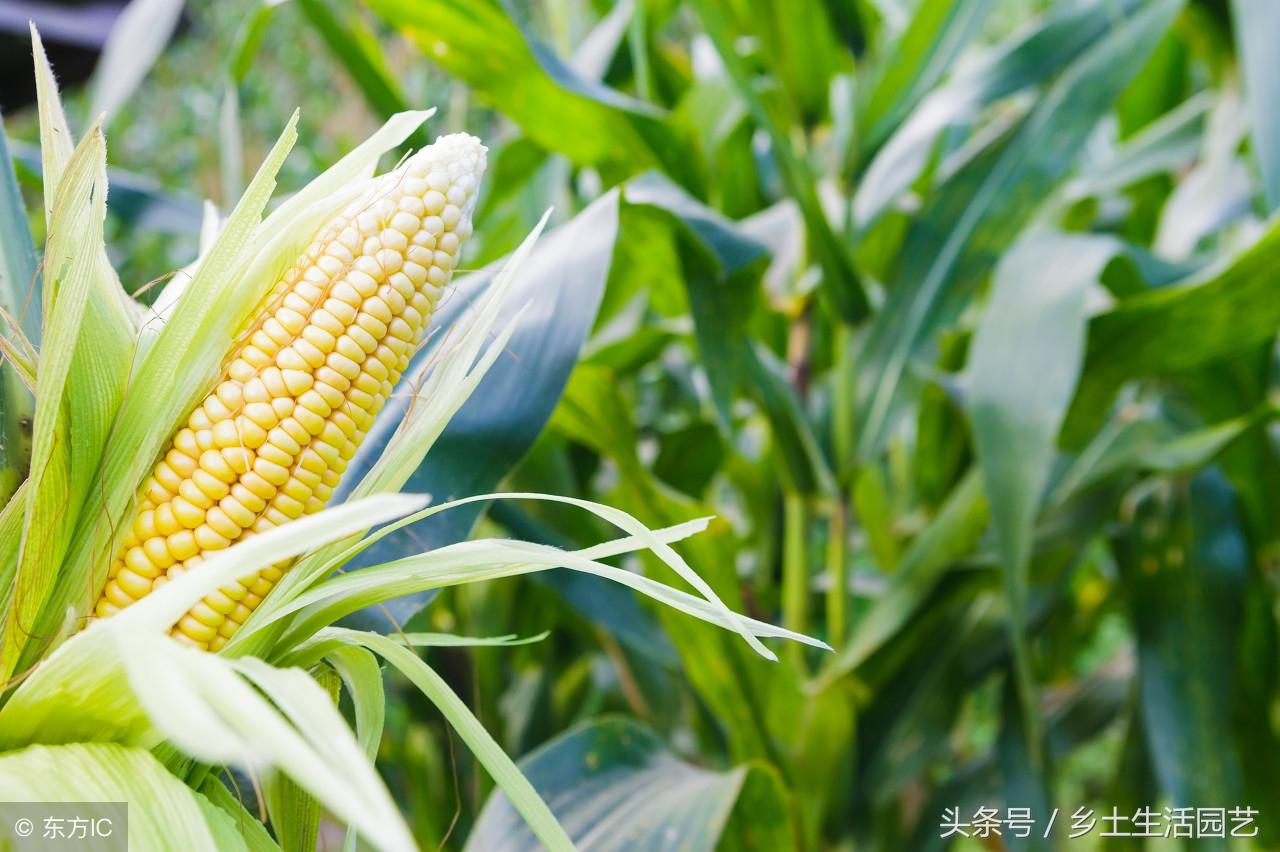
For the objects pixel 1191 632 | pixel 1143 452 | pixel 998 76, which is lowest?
pixel 1191 632

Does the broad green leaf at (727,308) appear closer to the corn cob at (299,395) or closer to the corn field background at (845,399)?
the corn field background at (845,399)

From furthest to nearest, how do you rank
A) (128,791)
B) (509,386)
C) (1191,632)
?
(1191,632), (509,386), (128,791)

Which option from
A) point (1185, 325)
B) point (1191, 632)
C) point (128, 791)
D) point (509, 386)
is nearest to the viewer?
point (128, 791)

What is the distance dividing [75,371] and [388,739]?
570 mm

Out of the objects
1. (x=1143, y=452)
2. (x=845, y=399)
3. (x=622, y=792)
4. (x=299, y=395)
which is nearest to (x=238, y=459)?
(x=299, y=395)

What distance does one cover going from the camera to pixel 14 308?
270 mm

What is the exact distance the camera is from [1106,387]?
51cm

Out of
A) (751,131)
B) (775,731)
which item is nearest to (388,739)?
(775,731)

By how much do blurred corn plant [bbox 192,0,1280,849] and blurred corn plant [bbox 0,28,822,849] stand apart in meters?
0.13

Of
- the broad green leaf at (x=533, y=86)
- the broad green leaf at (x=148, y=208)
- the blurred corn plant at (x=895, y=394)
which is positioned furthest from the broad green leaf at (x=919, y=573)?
the broad green leaf at (x=148, y=208)

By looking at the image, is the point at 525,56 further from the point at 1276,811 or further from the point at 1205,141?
the point at 1276,811

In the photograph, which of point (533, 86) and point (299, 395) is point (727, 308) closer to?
point (533, 86)

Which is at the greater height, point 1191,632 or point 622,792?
point 622,792

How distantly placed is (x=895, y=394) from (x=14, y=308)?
0.40 metres
